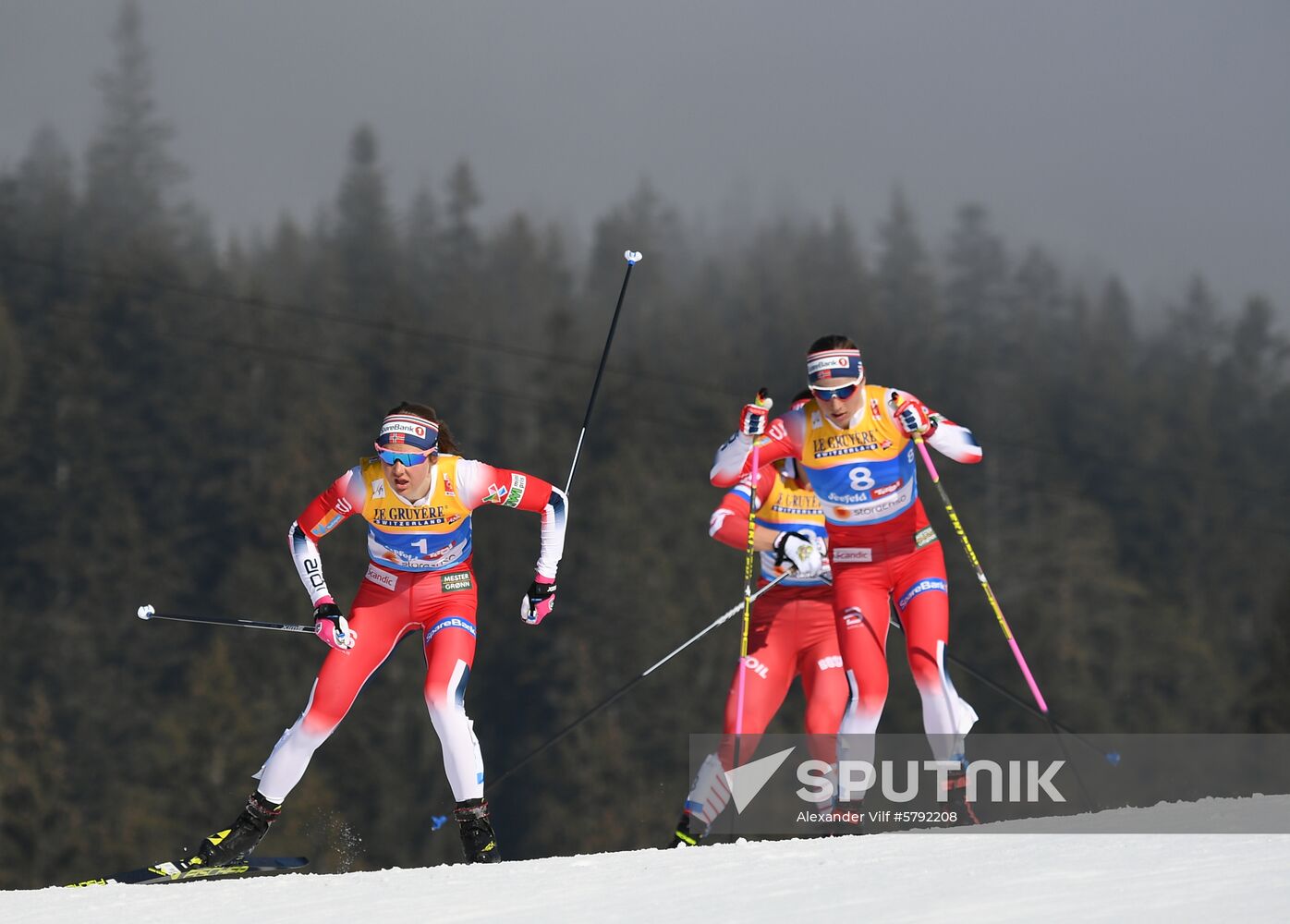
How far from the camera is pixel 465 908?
614 centimetres

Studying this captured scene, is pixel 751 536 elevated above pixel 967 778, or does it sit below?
above

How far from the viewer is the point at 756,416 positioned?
867 cm

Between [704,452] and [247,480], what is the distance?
12.8 m

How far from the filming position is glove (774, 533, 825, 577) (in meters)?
9.01

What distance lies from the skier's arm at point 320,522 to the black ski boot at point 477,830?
1.16 m

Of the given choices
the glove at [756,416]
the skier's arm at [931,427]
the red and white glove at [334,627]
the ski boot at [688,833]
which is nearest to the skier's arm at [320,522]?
the red and white glove at [334,627]

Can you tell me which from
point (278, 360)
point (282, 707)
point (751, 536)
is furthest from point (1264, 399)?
point (751, 536)

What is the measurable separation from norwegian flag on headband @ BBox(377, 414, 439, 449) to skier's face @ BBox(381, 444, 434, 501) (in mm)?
30

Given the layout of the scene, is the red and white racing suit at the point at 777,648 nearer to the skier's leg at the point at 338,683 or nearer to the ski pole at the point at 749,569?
the ski pole at the point at 749,569

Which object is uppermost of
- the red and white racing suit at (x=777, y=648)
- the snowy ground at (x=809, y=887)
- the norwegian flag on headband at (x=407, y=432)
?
the norwegian flag on headband at (x=407, y=432)

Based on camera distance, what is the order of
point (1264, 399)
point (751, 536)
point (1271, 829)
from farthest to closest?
point (1264, 399), point (751, 536), point (1271, 829)

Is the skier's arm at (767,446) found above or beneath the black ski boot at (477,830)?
above

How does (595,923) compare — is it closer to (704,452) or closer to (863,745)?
(863,745)

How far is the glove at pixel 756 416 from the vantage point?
28.3ft
